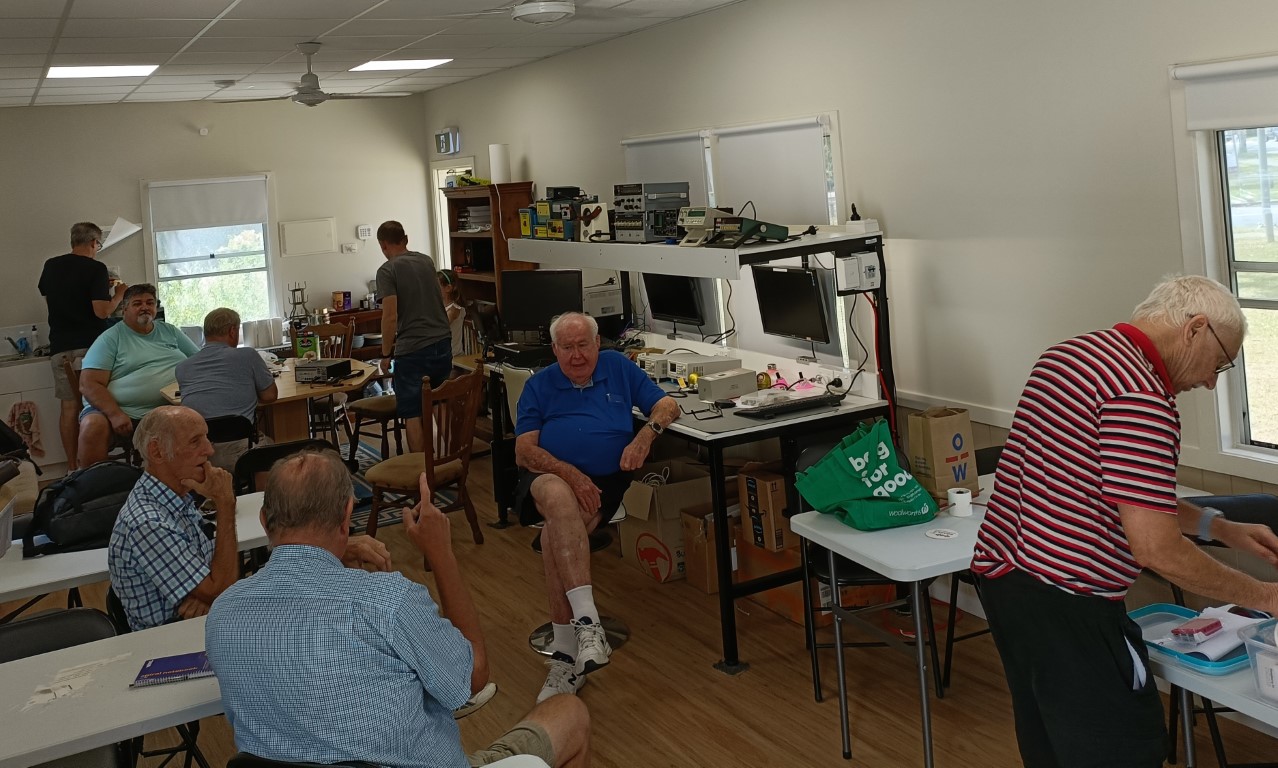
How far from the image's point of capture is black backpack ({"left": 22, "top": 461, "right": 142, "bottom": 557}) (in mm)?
3404

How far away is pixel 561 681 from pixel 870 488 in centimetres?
143

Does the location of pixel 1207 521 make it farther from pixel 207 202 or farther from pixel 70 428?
pixel 207 202

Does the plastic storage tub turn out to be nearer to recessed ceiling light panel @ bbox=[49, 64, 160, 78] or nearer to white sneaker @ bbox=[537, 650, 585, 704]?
white sneaker @ bbox=[537, 650, 585, 704]

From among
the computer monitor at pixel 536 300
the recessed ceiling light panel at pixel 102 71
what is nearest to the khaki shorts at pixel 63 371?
the recessed ceiling light panel at pixel 102 71

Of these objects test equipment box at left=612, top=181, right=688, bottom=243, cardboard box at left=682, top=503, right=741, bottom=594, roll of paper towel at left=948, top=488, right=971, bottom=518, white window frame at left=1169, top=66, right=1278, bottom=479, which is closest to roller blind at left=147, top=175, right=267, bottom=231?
test equipment box at left=612, top=181, right=688, bottom=243

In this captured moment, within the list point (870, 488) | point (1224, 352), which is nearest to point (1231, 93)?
point (1224, 352)

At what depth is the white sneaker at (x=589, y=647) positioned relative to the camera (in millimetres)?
3906

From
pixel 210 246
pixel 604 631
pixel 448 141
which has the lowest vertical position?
pixel 604 631

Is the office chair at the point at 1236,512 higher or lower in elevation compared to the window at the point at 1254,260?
lower

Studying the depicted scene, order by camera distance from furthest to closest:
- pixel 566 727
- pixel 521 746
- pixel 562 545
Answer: pixel 562 545, pixel 566 727, pixel 521 746

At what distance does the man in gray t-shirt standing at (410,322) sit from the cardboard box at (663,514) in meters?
1.96

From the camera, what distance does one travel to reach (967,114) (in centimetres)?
408

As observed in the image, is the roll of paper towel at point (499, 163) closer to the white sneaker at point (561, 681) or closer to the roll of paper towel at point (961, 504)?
the white sneaker at point (561, 681)

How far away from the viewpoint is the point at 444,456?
554 cm
